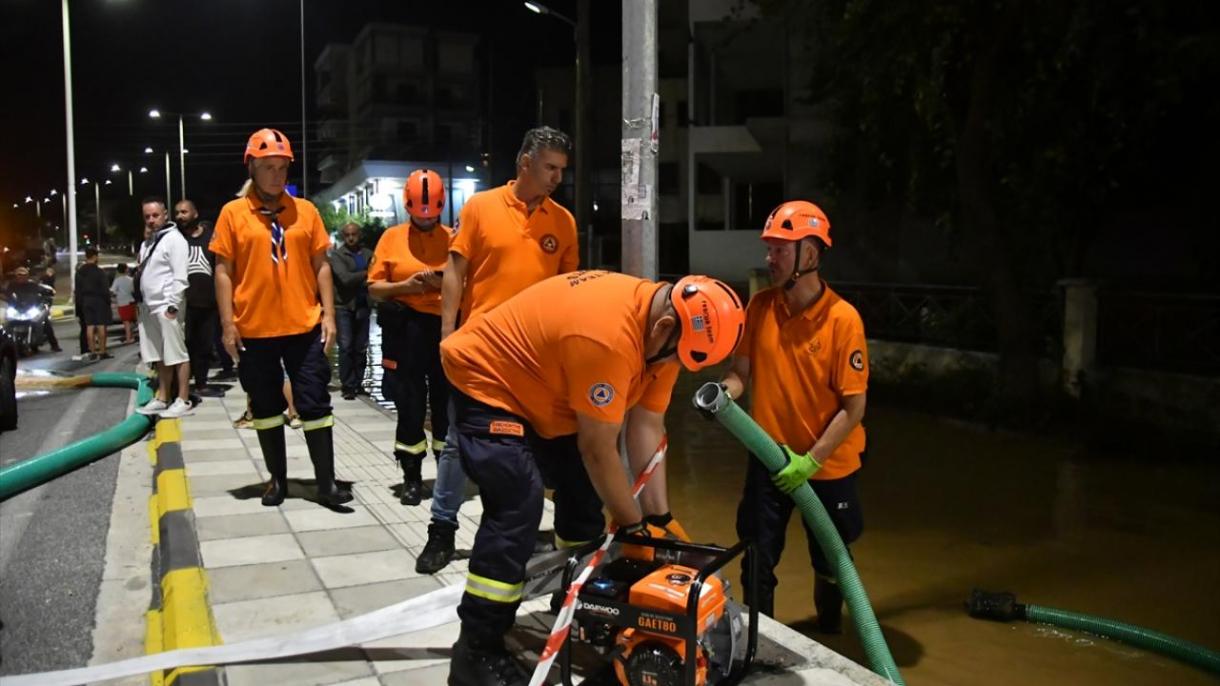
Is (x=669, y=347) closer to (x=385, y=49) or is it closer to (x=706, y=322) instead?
(x=706, y=322)

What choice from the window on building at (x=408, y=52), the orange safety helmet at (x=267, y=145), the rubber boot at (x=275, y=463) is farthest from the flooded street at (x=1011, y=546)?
the window on building at (x=408, y=52)

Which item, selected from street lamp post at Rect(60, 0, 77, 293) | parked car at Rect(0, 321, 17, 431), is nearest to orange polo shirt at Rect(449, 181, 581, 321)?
parked car at Rect(0, 321, 17, 431)

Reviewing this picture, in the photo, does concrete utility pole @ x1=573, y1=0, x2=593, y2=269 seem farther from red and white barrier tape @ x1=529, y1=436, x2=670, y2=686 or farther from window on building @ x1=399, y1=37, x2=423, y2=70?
window on building @ x1=399, y1=37, x2=423, y2=70

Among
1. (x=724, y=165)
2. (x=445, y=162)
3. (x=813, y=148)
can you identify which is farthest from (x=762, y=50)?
(x=445, y=162)

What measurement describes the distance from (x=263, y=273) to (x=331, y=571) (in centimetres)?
176

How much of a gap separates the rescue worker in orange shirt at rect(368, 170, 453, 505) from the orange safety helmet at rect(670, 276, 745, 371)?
2.73 m

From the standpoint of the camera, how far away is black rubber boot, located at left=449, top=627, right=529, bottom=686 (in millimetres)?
3191

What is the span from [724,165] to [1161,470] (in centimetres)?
1935

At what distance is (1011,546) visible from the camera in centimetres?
622

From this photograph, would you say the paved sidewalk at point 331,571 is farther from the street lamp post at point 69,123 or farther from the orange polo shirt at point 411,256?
the street lamp post at point 69,123

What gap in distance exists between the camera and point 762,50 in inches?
1024

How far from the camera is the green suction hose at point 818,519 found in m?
3.61

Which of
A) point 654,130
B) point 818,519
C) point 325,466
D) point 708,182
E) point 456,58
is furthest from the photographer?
point 456,58

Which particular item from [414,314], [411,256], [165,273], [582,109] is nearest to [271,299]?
[414,314]
